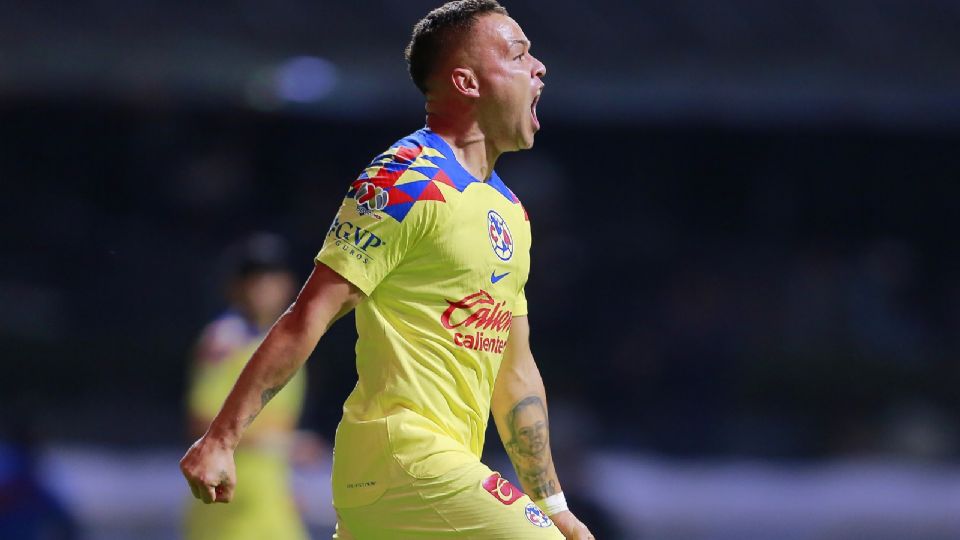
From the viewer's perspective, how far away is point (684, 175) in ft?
47.6

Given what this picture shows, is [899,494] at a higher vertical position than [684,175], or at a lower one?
lower

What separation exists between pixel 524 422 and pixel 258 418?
2789 mm

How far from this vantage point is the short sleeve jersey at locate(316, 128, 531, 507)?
346 centimetres

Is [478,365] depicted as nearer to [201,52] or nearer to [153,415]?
[153,415]

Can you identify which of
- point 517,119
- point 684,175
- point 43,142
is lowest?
point 517,119

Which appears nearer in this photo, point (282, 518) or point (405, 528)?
point (405, 528)

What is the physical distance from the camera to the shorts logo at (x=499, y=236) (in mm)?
3639

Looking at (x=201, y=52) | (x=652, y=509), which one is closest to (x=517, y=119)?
(x=652, y=509)

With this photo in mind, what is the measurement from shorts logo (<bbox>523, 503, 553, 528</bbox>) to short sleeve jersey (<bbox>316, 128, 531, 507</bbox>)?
0.65 ft

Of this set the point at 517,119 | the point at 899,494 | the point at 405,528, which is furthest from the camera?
the point at 899,494

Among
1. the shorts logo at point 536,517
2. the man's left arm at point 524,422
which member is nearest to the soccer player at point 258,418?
the man's left arm at point 524,422

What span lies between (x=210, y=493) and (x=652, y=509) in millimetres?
7583

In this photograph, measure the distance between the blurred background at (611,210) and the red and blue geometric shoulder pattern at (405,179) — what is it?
26.1 ft

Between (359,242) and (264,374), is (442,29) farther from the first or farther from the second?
(264,374)
